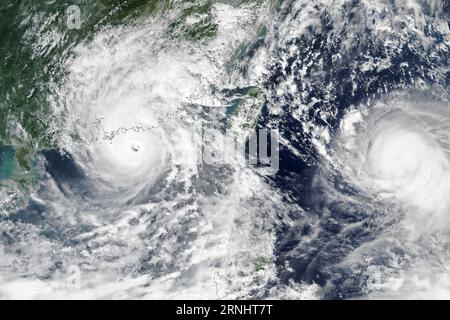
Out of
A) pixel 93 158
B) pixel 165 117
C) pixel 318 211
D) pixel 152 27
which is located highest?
pixel 152 27

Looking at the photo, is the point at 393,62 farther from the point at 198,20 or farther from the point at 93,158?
the point at 93,158

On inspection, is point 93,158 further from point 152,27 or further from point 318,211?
point 318,211

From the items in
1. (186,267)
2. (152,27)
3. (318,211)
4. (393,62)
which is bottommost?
(186,267)

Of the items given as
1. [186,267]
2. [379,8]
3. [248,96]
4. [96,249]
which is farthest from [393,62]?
[96,249]

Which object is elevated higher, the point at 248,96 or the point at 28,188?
the point at 248,96

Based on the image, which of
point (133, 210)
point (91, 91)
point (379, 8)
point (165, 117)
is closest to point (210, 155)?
point (165, 117)

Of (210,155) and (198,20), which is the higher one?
(198,20)
